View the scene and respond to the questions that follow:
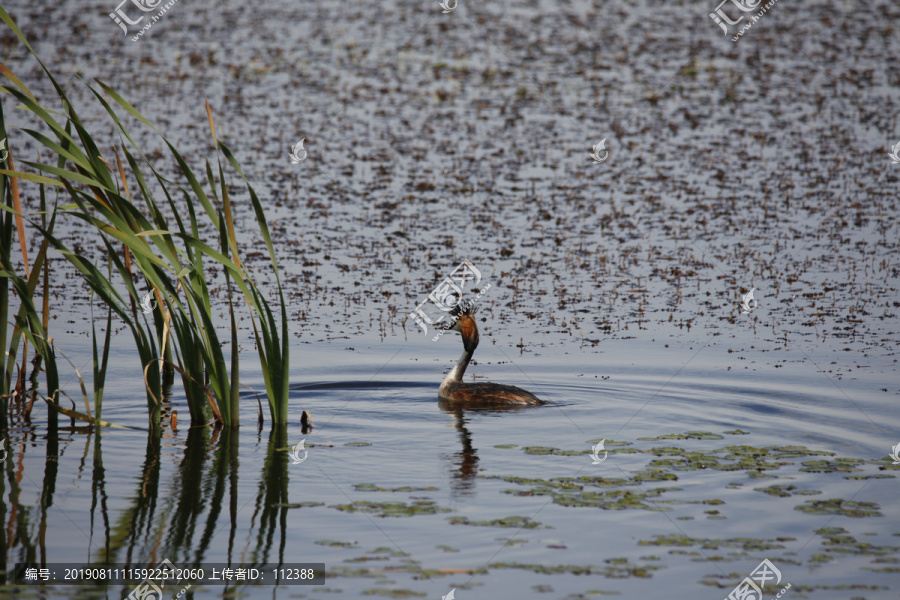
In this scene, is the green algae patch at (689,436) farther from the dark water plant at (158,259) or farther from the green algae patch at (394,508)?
the dark water plant at (158,259)

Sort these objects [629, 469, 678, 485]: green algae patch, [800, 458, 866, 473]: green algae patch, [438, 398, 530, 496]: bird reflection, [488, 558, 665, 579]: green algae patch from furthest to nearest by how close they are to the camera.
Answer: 1. [800, 458, 866, 473]: green algae patch
2. [629, 469, 678, 485]: green algae patch
3. [438, 398, 530, 496]: bird reflection
4. [488, 558, 665, 579]: green algae patch

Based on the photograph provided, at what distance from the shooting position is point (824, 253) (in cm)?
1264

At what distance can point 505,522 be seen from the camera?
6.03m

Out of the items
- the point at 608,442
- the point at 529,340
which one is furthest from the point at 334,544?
the point at 529,340

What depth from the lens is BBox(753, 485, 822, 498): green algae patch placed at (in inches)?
257

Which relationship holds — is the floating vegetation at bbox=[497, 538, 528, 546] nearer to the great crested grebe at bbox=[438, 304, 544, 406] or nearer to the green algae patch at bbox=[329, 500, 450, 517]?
the green algae patch at bbox=[329, 500, 450, 517]

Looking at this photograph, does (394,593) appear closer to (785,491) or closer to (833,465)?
(785,491)

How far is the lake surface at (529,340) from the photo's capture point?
5770 millimetres

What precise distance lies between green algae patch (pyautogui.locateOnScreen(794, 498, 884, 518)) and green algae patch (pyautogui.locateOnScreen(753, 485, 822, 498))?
0.15 m

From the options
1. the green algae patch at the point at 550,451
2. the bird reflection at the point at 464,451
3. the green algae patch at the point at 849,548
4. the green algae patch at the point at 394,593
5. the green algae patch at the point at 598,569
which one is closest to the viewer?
the green algae patch at the point at 394,593

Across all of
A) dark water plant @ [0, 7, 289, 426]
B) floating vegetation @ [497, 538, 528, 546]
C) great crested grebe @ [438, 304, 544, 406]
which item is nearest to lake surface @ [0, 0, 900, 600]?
floating vegetation @ [497, 538, 528, 546]

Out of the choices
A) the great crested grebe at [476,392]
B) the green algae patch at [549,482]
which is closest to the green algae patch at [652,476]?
the green algae patch at [549,482]

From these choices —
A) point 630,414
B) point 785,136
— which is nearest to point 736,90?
point 785,136

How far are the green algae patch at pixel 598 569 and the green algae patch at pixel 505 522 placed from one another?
19.8 inches
